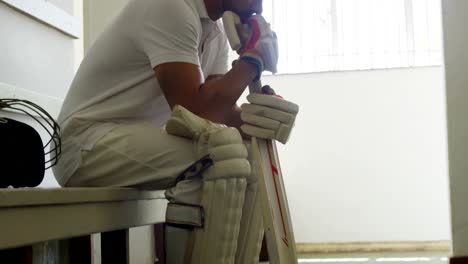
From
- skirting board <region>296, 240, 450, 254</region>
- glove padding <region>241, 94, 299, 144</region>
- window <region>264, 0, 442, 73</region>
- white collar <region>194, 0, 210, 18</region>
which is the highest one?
window <region>264, 0, 442, 73</region>

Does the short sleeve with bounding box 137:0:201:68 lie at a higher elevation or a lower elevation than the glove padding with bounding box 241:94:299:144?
higher

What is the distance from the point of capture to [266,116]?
1384 mm

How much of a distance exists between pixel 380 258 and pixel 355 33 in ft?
5.28

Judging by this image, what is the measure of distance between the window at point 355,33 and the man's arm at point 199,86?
3.07 metres

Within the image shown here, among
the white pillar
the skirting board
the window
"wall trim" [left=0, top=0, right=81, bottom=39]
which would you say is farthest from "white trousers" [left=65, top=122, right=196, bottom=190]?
the window

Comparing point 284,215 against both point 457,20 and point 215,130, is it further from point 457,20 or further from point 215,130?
point 457,20

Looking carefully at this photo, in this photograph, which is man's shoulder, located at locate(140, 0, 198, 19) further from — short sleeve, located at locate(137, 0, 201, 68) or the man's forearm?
the man's forearm

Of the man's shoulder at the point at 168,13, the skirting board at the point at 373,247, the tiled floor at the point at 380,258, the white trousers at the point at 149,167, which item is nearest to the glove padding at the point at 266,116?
the white trousers at the point at 149,167

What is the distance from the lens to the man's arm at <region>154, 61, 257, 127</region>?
1.42 metres

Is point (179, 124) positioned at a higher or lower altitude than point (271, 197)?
higher

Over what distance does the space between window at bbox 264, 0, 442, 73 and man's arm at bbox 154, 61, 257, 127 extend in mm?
3074

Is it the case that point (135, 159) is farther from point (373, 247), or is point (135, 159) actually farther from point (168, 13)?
point (373, 247)

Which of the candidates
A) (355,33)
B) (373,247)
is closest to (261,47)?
(373,247)

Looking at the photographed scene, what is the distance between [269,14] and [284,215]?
3285mm
